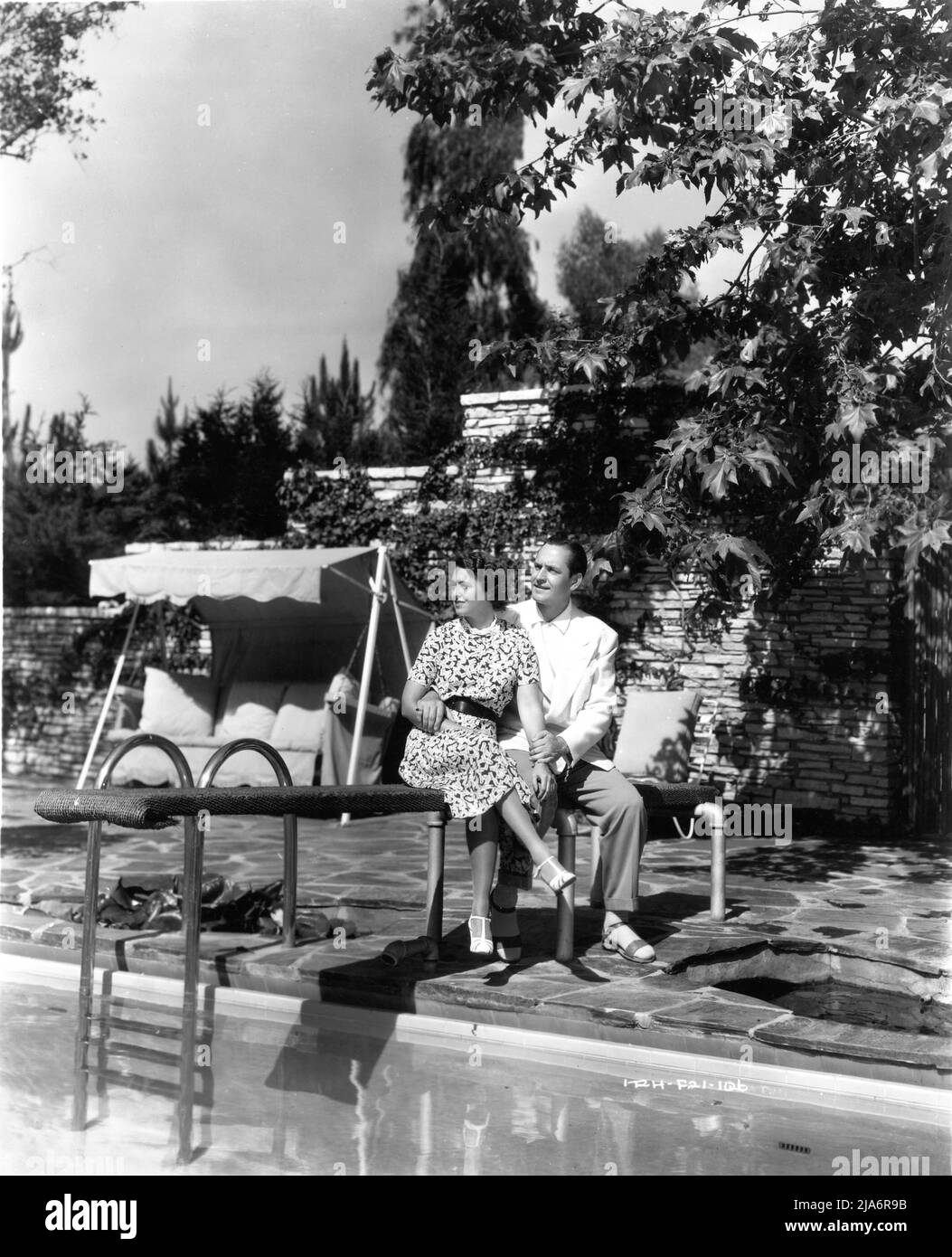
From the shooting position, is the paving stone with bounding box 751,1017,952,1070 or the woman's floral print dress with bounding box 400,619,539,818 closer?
the paving stone with bounding box 751,1017,952,1070

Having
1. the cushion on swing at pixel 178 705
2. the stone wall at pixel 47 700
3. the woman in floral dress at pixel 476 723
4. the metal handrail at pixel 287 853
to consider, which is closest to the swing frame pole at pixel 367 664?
the cushion on swing at pixel 178 705

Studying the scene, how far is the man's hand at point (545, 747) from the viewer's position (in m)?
4.89

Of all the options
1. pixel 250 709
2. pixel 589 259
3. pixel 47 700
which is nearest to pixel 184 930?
pixel 250 709

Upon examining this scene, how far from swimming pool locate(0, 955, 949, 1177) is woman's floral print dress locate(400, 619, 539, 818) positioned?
0.93m

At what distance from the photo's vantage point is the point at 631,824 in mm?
→ 5258

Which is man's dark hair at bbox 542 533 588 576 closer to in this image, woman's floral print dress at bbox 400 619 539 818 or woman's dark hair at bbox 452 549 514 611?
woman's floral print dress at bbox 400 619 539 818

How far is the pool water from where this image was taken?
4.50 m

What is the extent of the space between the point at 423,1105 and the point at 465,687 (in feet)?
5.91

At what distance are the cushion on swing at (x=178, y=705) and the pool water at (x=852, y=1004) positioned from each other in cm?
728

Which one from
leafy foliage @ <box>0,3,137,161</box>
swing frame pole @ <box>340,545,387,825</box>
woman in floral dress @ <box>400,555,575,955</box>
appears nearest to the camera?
woman in floral dress @ <box>400,555,575,955</box>

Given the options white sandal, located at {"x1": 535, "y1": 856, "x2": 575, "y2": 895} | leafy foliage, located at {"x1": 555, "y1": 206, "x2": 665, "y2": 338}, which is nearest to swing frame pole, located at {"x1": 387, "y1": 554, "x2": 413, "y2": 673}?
white sandal, located at {"x1": 535, "y1": 856, "x2": 575, "y2": 895}

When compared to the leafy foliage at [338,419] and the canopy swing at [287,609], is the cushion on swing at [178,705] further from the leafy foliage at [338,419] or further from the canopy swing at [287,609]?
the leafy foliage at [338,419]
